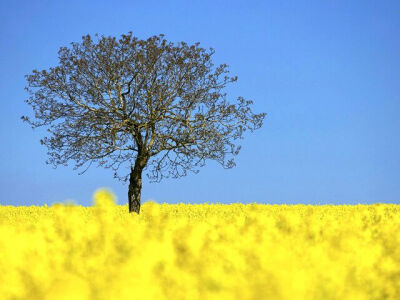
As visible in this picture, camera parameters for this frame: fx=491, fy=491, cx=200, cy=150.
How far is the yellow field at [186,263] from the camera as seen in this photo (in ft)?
10.6

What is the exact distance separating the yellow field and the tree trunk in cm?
1494

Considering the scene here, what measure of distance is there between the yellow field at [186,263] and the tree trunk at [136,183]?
49.0ft

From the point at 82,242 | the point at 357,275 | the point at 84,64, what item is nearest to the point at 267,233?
the point at 357,275

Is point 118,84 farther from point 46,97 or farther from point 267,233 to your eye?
point 267,233

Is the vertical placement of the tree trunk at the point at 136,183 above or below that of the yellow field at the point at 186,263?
above

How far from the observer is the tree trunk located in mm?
22484

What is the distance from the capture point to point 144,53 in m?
20.7

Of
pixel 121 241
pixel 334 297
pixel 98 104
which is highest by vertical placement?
pixel 98 104

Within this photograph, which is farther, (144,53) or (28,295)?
(144,53)

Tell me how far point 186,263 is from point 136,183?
58.8 ft

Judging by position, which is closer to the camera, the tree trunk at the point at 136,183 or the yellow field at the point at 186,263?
the yellow field at the point at 186,263

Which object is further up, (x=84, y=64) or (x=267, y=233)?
(x=84, y=64)

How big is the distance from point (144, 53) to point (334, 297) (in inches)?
710

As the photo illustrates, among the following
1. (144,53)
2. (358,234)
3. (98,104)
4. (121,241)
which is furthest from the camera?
(98,104)
